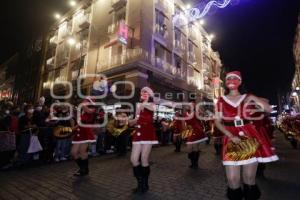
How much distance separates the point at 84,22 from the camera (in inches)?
991

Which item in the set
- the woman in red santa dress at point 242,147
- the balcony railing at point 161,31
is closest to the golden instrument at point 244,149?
the woman in red santa dress at point 242,147

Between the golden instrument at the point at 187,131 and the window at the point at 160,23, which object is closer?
the golden instrument at the point at 187,131

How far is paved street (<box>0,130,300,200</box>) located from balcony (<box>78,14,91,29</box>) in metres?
20.9

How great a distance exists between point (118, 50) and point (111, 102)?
16.2 ft

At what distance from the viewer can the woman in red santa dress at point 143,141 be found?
15.6ft

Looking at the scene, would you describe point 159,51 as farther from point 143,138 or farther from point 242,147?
point 242,147

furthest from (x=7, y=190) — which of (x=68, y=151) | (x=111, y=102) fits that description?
(x=111, y=102)

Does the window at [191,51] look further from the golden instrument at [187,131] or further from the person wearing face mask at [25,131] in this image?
the person wearing face mask at [25,131]

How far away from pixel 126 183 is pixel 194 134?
2823 millimetres

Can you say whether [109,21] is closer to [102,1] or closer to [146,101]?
[102,1]

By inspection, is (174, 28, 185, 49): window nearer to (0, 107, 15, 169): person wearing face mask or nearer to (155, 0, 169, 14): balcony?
(155, 0, 169, 14): balcony

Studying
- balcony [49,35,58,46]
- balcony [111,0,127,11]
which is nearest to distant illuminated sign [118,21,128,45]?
balcony [111,0,127,11]

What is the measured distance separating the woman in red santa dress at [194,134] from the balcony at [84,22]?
2122 centimetres

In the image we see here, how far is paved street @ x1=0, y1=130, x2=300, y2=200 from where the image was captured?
4539 millimetres
